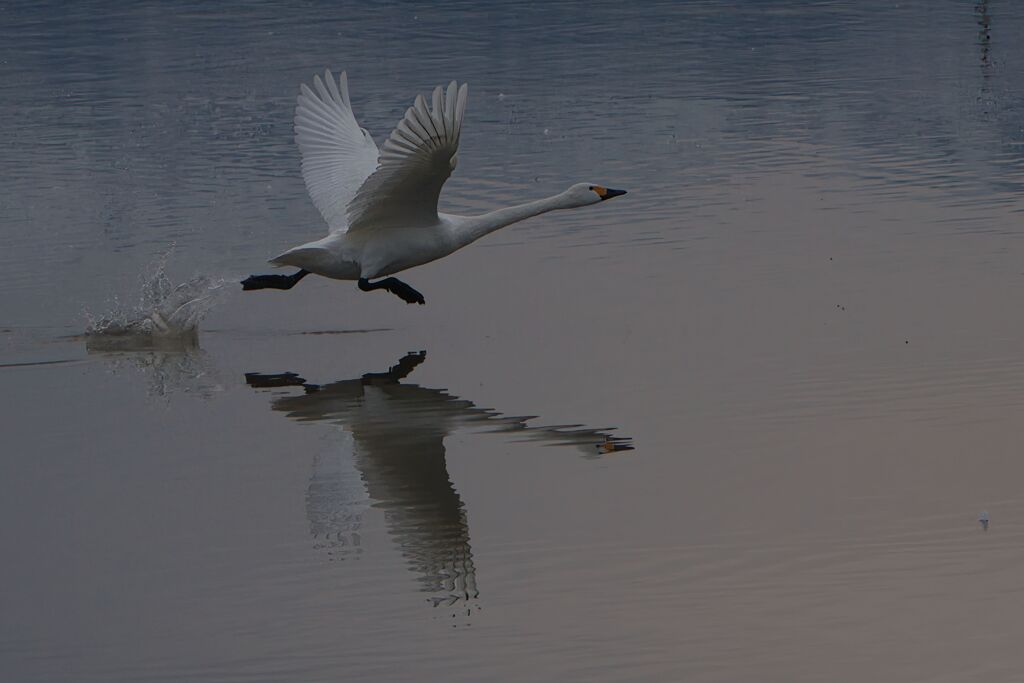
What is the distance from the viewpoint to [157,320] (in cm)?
1147

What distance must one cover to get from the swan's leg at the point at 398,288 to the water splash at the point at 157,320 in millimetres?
1047

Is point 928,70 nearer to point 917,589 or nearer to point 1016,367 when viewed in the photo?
point 1016,367

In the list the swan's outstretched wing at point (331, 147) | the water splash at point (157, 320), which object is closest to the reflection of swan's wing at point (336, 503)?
the water splash at point (157, 320)

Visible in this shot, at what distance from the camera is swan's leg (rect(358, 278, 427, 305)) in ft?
36.5

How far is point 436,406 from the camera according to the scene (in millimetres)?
9484

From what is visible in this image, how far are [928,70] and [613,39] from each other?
576 centimetres

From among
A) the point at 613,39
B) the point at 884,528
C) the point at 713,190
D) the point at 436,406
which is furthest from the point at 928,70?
the point at 884,528

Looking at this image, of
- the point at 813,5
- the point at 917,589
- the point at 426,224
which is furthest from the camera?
the point at 813,5

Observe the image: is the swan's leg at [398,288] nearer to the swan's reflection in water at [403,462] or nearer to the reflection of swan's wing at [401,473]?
the swan's reflection in water at [403,462]

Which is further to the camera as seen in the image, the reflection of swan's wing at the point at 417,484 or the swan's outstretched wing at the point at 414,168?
the swan's outstretched wing at the point at 414,168

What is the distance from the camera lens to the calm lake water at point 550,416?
6.30m

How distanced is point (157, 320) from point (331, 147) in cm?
179

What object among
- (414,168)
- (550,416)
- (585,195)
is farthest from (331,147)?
(550,416)

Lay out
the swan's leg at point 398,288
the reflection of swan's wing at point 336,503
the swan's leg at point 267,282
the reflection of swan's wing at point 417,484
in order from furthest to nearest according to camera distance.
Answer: the swan's leg at point 267,282 → the swan's leg at point 398,288 → the reflection of swan's wing at point 336,503 → the reflection of swan's wing at point 417,484
